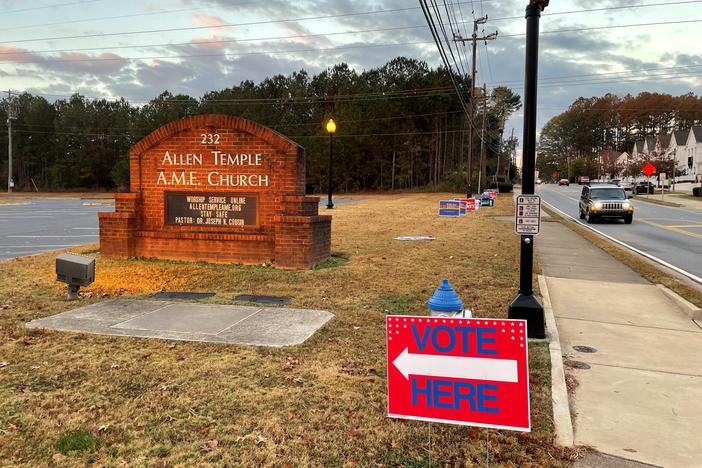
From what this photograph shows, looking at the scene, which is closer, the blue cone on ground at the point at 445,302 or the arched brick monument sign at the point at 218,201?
the blue cone on ground at the point at 445,302

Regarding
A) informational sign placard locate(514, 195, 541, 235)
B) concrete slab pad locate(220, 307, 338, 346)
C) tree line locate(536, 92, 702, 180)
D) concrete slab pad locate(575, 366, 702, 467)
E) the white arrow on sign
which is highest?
tree line locate(536, 92, 702, 180)

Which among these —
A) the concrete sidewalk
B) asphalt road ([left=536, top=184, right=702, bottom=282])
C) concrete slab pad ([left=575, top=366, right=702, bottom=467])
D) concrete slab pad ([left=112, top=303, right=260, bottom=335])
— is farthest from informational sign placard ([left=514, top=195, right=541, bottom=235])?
asphalt road ([left=536, top=184, right=702, bottom=282])

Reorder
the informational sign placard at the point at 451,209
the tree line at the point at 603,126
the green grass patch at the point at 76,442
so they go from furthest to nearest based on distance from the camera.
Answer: the tree line at the point at 603,126 < the informational sign placard at the point at 451,209 < the green grass patch at the point at 76,442

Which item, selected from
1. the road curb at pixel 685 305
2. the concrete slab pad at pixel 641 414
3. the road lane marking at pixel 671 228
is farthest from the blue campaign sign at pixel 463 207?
the concrete slab pad at pixel 641 414

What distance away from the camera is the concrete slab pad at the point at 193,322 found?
5.54 meters

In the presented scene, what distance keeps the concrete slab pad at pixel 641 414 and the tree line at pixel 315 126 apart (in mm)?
53336

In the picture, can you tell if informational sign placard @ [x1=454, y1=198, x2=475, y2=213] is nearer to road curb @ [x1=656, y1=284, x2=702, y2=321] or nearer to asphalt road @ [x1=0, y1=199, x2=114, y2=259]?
asphalt road @ [x1=0, y1=199, x2=114, y2=259]

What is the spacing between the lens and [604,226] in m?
21.8

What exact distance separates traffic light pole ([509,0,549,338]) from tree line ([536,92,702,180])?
137 m

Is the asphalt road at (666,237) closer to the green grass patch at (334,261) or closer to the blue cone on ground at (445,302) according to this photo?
the green grass patch at (334,261)

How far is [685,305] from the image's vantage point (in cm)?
739

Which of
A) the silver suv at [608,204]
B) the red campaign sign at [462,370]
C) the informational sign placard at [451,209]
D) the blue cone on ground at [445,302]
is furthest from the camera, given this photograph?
the informational sign placard at [451,209]

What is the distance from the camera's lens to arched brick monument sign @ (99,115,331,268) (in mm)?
9656

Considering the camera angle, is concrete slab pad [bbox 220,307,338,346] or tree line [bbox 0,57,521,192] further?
tree line [bbox 0,57,521,192]
